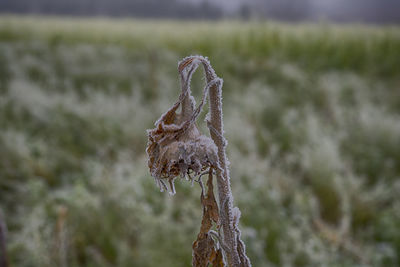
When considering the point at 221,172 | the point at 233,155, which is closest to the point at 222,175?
the point at 221,172

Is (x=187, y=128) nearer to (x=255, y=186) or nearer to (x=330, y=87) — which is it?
(x=255, y=186)

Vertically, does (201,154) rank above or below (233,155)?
below

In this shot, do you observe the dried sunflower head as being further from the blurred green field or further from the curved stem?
the blurred green field

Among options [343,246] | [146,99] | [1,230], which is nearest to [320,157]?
Result: [343,246]

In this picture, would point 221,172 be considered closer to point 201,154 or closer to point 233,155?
point 201,154

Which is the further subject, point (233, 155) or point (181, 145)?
point (233, 155)

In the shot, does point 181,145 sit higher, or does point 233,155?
point 233,155

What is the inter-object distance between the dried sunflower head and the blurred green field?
2.91 ft

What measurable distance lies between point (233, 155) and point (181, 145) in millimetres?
1798

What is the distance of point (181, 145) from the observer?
35 centimetres

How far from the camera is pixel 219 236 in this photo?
0.37 m

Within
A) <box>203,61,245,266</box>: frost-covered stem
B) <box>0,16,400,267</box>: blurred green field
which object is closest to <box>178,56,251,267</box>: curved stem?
<box>203,61,245,266</box>: frost-covered stem

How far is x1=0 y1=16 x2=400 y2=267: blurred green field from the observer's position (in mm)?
1506

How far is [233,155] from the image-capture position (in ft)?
6.98
